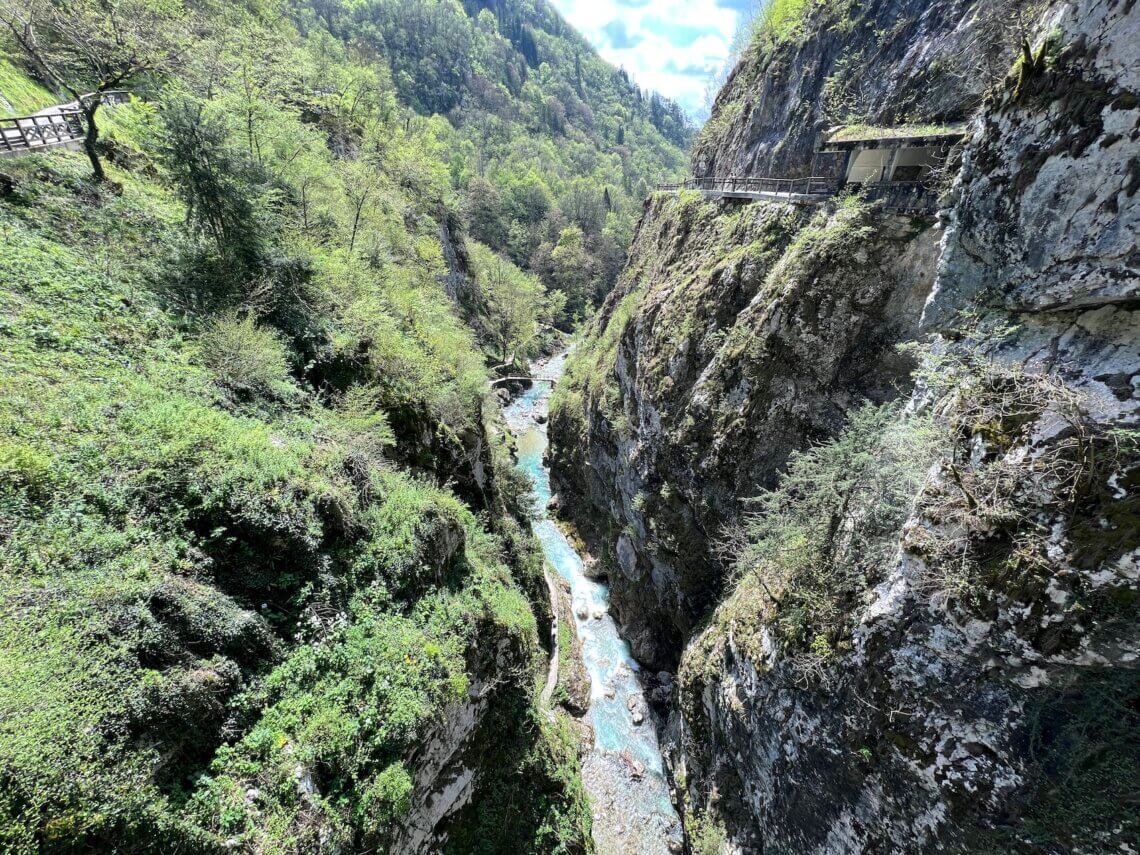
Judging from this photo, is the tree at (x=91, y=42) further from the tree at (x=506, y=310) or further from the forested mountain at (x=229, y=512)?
the tree at (x=506, y=310)

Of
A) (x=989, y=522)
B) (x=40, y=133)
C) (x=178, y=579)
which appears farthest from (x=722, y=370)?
(x=40, y=133)

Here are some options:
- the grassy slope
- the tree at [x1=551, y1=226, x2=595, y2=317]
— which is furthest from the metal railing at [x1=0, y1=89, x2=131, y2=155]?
the tree at [x1=551, y1=226, x2=595, y2=317]

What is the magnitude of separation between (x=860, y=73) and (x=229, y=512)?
2431cm

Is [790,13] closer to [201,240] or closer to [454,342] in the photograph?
[454,342]

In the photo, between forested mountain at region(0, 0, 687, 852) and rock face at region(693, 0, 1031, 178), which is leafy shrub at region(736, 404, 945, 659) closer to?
forested mountain at region(0, 0, 687, 852)

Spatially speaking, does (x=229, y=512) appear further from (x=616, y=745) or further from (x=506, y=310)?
(x=506, y=310)

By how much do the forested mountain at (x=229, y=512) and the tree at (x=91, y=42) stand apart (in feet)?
0.30

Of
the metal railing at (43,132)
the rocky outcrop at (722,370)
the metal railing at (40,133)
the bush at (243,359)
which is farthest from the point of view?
the rocky outcrop at (722,370)

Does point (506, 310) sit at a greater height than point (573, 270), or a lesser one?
lesser

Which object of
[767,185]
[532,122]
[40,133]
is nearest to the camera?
[40,133]

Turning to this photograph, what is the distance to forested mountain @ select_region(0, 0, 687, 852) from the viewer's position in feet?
18.0

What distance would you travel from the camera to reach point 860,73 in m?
16.0

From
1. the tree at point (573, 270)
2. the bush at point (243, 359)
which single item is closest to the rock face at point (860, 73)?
the bush at point (243, 359)

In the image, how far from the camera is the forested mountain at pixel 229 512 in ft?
18.0
